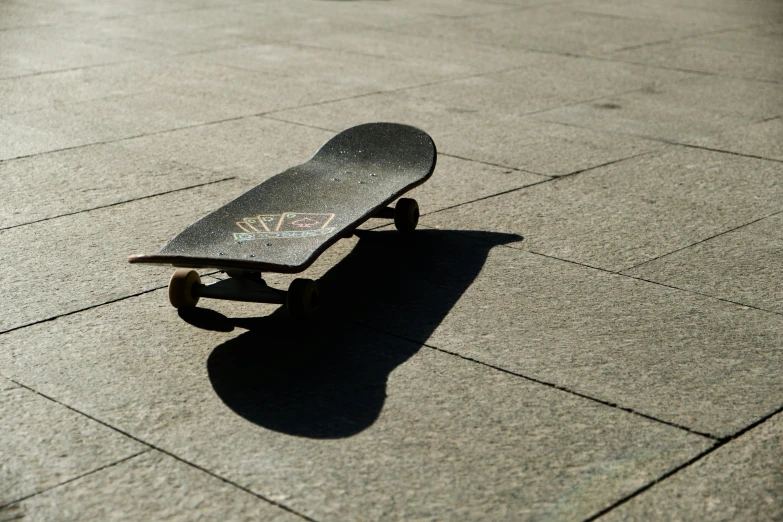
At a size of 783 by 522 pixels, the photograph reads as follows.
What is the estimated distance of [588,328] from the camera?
4113mm

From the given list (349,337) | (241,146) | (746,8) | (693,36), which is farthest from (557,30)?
(349,337)

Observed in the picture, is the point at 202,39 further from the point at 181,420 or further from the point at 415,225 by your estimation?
the point at 181,420

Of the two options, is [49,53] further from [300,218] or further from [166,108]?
[300,218]

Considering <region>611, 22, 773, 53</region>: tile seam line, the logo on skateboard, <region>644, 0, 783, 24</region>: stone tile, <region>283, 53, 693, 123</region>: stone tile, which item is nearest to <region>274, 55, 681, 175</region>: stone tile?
<region>283, 53, 693, 123</region>: stone tile

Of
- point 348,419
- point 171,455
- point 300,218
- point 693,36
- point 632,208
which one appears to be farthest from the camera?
point 693,36

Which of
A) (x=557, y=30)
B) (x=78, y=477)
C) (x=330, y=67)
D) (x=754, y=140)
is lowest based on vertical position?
(x=78, y=477)

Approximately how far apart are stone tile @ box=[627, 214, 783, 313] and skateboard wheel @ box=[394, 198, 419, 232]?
46.3 inches

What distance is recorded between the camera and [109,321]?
416 cm

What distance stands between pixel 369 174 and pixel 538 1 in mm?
9887

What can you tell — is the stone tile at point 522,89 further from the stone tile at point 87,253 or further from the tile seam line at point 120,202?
the stone tile at point 87,253

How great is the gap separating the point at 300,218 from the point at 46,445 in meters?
1.60

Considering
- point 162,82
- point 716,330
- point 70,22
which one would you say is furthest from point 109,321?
point 70,22

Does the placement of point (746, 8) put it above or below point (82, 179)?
above

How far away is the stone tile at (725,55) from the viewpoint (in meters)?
9.51
